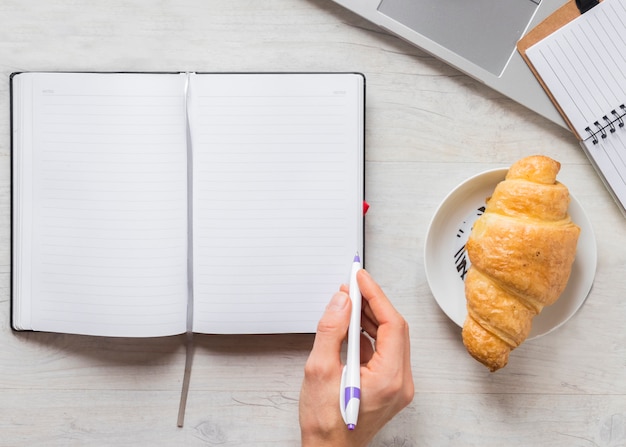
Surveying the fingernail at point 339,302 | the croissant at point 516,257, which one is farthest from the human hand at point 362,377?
the croissant at point 516,257

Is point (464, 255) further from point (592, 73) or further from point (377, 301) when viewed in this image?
point (592, 73)

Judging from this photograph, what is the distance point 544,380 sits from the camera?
2.71ft

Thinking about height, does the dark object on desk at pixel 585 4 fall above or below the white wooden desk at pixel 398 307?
above

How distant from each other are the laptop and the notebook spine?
8 centimetres

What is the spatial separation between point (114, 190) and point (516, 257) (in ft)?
1.67

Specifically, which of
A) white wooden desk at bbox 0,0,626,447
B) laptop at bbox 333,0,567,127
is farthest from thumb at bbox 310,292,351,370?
laptop at bbox 333,0,567,127

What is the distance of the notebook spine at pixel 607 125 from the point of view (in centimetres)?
78

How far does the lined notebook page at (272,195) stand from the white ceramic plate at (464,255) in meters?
0.11

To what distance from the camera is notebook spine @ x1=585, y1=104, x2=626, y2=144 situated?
78 cm

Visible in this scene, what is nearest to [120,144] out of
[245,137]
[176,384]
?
[245,137]

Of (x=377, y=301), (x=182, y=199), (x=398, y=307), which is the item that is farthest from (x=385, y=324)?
(x=182, y=199)

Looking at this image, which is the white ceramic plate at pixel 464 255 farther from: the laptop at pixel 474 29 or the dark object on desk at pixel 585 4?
the dark object on desk at pixel 585 4

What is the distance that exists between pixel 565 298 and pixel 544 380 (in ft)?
0.42

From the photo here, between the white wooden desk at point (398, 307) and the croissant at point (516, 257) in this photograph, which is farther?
the white wooden desk at point (398, 307)
